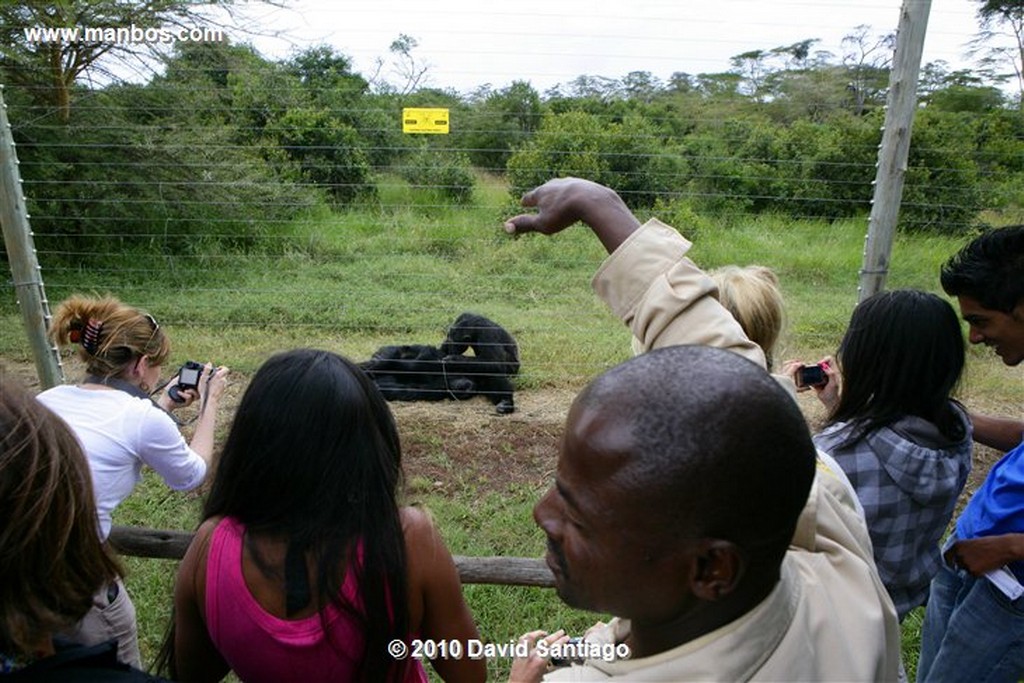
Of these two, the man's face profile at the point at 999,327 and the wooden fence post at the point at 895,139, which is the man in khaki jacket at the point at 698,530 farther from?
the wooden fence post at the point at 895,139

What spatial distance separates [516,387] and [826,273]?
10.7 ft

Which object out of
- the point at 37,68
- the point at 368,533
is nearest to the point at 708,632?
the point at 368,533

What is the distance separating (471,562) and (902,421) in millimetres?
1365

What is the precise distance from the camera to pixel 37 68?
560 cm

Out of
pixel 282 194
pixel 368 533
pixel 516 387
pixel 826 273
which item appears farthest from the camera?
pixel 826 273

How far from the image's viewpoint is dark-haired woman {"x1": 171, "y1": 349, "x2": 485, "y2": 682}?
135cm

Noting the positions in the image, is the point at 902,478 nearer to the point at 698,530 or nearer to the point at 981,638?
the point at 981,638

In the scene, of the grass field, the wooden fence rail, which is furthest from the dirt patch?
the wooden fence rail

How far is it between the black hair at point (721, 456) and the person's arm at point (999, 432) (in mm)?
1723

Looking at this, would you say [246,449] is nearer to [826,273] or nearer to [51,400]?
[51,400]

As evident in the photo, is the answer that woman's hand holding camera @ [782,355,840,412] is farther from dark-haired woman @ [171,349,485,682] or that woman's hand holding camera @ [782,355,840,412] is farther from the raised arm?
dark-haired woman @ [171,349,485,682]

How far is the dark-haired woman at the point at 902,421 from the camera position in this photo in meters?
1.80

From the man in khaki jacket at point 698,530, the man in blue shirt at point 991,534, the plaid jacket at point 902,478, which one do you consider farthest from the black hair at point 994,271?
the man in khaki jacket at point 698,530

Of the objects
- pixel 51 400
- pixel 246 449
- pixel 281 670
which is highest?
pixel 246 449
